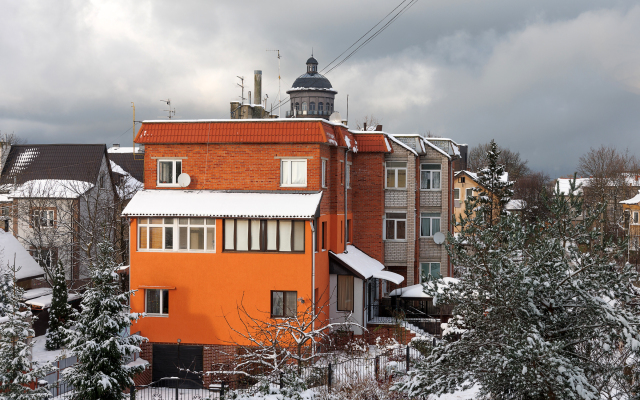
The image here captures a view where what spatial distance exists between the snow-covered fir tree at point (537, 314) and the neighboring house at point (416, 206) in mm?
20633

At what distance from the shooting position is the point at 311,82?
115 m

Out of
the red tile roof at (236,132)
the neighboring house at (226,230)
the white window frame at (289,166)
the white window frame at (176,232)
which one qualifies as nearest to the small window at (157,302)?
the neighboring house at (226,230)

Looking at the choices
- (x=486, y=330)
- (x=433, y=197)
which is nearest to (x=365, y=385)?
(x=486, y=330)

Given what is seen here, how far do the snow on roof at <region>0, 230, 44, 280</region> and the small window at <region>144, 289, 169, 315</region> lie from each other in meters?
9.19

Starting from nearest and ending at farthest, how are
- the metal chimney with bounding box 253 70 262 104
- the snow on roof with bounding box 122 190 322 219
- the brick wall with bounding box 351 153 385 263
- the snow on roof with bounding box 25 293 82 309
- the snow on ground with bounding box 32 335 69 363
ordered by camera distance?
the snow on roof with bounding box 122 190 322 219, the snow on ground with bounding box 32 335 69 363, the snow on roof with bounding box 25 293 82 309, the brick wall with bounding box 351 153 385 263, the metal chimney with bounding box 253 70 262 104

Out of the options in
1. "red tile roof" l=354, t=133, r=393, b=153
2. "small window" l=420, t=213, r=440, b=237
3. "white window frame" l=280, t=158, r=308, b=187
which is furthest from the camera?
"small window" l=420, t=213, r=440, b=237

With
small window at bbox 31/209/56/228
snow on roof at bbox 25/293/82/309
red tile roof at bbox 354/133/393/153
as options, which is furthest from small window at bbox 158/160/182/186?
small window at bbox 31/209/56/228

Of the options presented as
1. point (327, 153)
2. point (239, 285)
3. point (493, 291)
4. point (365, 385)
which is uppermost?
point (327, 153)

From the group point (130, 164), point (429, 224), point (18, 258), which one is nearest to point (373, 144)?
point (429, 224)

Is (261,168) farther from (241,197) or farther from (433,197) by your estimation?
(433,197)

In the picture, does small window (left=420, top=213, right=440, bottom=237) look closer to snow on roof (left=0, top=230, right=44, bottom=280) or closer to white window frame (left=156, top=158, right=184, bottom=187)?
white window frame (left=156, top=158, right=184, bottom=187)

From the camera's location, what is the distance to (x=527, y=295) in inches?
367

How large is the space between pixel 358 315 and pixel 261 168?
7779mm

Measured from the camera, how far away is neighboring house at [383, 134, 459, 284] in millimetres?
31609
